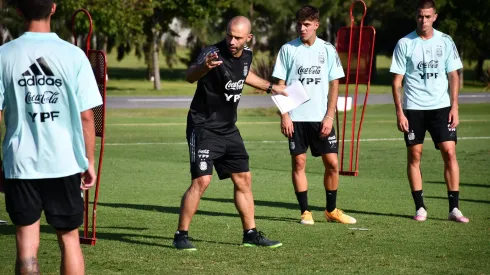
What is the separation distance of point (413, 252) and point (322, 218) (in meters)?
2.44

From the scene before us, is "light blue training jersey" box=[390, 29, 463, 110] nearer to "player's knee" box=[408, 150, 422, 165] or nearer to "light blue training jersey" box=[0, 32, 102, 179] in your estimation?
"player's knee" box=[408, 150, 422, 165]

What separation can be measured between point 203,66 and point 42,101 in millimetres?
2673

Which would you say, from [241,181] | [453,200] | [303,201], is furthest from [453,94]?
[241,181]

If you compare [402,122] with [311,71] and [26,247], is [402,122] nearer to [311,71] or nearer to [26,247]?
[311,71]

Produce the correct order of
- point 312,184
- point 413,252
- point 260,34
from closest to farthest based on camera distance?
point 413,252 < point 312,184 < point 260,34

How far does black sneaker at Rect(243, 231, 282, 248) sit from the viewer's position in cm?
885

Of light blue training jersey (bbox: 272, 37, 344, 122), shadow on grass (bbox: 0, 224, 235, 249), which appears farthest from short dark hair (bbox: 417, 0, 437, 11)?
shadow on grass (bbox: 0, 224, 235, 249)

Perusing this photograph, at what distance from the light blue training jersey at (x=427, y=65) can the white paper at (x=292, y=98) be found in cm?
188

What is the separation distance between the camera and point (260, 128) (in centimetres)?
2603

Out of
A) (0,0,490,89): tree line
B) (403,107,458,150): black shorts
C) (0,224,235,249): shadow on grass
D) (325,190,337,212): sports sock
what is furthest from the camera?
(0,0,490,89): tree line

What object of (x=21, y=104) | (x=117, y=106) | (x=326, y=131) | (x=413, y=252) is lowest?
(x=117, y=106)

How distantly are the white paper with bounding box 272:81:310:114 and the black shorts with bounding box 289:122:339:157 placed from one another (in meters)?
1.50

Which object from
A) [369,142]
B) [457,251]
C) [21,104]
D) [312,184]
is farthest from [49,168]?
[369,142]

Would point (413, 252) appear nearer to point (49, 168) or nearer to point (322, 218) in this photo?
point (322, 218)
